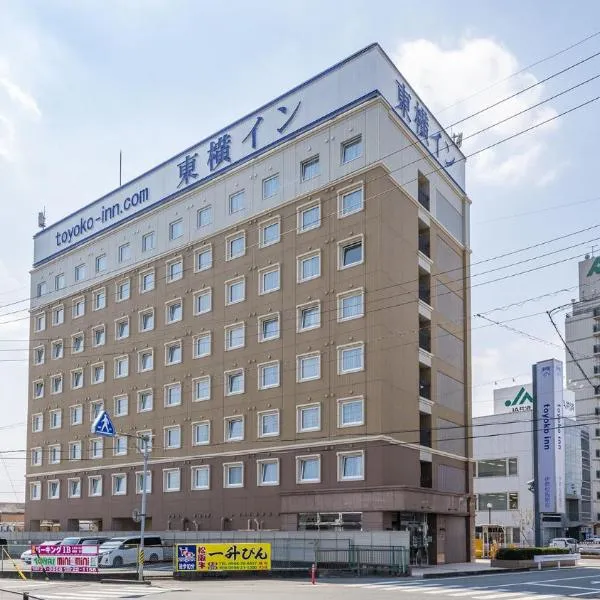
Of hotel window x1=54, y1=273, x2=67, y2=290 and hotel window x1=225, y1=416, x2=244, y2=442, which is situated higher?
hotel window x1=54, y1=273, x2=67, y2=290

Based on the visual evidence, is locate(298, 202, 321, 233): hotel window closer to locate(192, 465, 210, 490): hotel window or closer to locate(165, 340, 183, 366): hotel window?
locate(165, 340, 183, 366): hotel window

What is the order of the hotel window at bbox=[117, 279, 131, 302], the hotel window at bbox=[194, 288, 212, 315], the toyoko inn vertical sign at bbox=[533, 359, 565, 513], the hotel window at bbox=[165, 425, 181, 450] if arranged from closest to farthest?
the hotel window at bbox=[194, 288, 212, 315] → the hotel window at bbox=[165, 425, 181, 450] → the hotel window at bbox=[117, 279, 131, 302] → the toyoko inn vertical sign at bbox=[533, 359, 565, 513]

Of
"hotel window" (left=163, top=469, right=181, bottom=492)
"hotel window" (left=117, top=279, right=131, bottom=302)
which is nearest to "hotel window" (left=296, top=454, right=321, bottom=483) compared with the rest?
"hotel window" (left=163, top=469, right=181, bottom=492)

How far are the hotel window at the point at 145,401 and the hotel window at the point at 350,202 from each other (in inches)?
883

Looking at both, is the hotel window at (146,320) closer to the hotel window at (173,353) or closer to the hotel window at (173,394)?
the hotel window at (173,353)

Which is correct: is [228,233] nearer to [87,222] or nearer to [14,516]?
[87,222]

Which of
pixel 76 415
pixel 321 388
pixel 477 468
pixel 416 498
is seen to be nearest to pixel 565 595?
pixel 416 498

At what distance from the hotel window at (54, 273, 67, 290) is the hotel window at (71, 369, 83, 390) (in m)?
8.25

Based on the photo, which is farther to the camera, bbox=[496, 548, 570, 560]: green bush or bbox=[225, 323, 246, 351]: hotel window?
bbox=[225, 323, 246, 351]: hotel window

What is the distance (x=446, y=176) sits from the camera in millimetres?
62688

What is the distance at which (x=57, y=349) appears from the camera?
258ft

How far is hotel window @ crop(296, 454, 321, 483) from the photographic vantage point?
2056 inches

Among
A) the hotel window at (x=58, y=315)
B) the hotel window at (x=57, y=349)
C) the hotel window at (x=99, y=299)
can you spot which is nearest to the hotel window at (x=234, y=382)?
the hotel window at (x=99, y=299)

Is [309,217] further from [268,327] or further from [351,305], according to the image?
[268,327]
